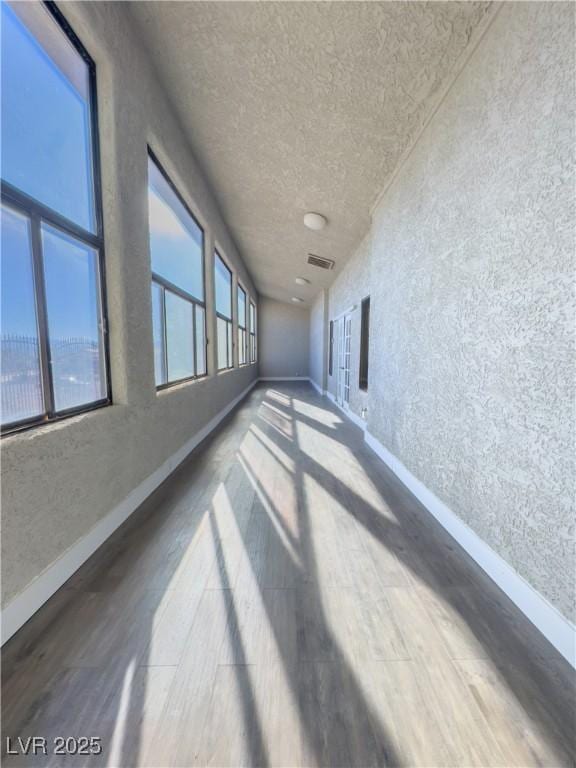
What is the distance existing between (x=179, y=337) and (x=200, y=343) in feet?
2.43

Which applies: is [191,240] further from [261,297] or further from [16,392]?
[261,297]

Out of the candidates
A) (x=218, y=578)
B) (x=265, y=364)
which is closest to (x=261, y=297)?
(x=265, y=364)

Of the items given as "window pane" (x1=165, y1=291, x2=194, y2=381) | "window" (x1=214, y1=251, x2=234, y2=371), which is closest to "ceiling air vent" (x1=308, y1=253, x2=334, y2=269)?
"window" (x1=214, y1=251, x2=234, y2=371)

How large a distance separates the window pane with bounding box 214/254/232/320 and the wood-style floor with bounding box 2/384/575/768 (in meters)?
3.96

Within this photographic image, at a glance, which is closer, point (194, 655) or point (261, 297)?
point (194, 655)

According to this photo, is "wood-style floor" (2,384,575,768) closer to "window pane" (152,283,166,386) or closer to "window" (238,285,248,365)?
"window pane" (152,283,166,386)

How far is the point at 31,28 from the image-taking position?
1.34 m

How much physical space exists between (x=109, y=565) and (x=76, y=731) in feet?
2.45

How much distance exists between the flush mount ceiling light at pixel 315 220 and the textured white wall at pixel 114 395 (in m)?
1.69

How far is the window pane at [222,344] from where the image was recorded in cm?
488

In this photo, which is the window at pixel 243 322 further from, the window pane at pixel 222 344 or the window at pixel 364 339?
the window at pixel 364 339

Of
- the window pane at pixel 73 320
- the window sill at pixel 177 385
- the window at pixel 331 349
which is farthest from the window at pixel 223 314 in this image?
the window pane at pixel 73 320

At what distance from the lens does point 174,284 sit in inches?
116

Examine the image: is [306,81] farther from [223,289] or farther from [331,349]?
[331,349]
